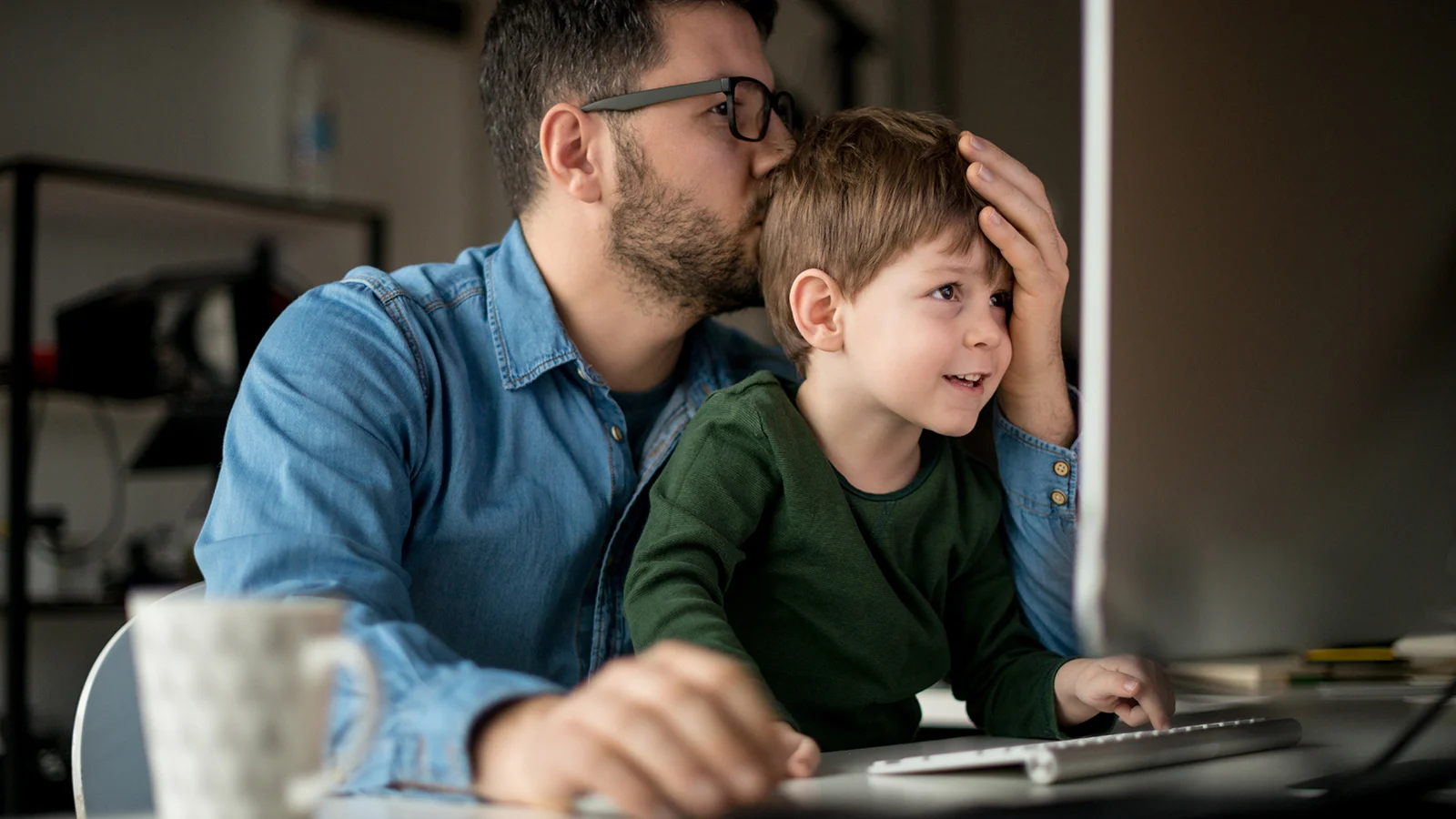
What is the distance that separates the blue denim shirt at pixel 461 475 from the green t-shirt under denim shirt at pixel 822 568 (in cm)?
11

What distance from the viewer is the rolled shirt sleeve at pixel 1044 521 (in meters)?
1.10

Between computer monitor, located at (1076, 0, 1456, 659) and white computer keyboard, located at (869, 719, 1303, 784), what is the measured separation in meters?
0.05

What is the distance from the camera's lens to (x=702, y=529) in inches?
36.2

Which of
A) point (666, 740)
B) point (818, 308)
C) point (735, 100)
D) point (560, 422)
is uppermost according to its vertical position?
point (735, 100)

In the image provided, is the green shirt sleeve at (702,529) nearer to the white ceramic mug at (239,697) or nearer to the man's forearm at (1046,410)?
the man's forearm at (1046,410)

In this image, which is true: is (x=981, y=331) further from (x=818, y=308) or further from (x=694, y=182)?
(x=694, y=182)

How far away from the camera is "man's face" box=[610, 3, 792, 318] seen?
1.23m

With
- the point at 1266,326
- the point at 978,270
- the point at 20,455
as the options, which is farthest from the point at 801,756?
the point at 20,455

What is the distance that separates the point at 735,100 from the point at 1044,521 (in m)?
0.52

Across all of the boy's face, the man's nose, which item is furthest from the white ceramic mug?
the man's nose

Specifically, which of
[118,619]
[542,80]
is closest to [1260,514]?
[542,80]

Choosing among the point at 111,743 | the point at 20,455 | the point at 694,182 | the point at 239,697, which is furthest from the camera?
the point at 20,455

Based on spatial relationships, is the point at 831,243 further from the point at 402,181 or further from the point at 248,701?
the point at 402,181

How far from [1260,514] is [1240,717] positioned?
0.25m
